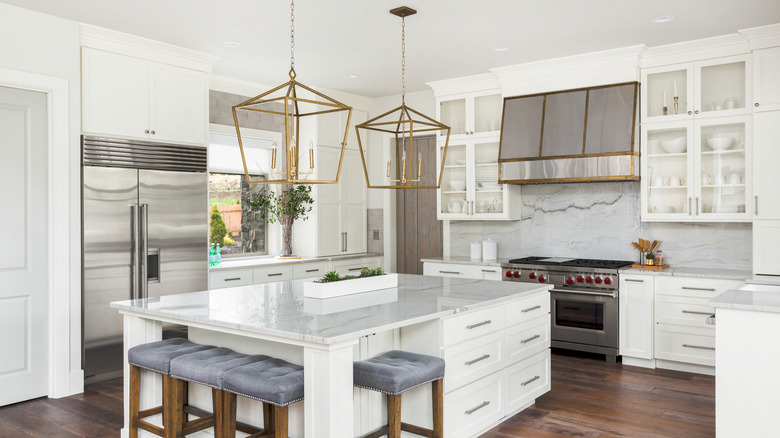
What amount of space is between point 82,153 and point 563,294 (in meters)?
4.25

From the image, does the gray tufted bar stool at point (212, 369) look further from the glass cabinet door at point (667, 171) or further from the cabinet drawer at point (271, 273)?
the glass cabinet door at point (667, 171)

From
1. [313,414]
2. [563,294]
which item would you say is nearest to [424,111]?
[563,294]

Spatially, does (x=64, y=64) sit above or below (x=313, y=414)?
above

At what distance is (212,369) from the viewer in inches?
107

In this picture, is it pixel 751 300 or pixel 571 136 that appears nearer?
pixel 751 300

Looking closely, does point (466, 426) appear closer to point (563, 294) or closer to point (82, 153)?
point (563, 294)

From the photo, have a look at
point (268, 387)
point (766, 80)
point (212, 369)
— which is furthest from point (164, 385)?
point (766, 80)

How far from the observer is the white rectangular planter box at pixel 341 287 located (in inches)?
133

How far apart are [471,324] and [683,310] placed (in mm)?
2586

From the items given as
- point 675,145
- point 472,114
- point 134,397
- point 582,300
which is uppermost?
point 472,114

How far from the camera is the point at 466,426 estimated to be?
10.6ft

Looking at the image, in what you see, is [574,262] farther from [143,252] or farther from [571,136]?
[143,252]

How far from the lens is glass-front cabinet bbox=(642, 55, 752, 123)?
491 cm

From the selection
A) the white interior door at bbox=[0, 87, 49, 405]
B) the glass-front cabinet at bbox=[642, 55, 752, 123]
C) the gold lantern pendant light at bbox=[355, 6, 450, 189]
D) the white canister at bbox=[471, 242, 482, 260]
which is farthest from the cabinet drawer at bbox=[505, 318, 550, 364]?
the white interior door at bbox=[0, 87, 49, 405]
